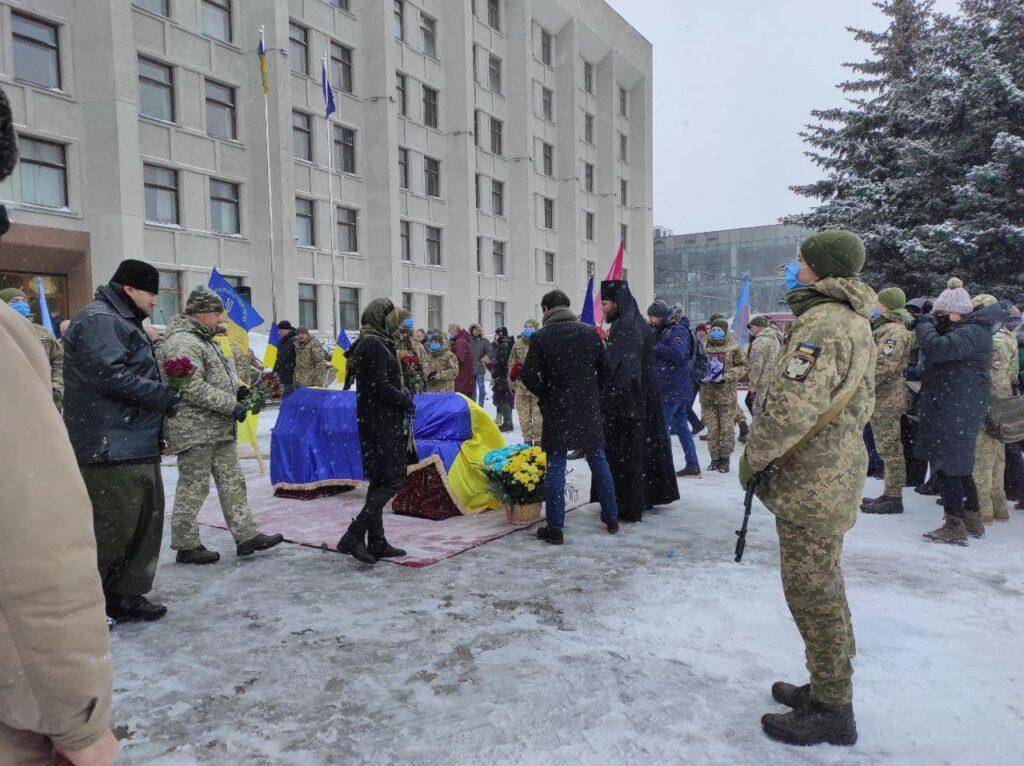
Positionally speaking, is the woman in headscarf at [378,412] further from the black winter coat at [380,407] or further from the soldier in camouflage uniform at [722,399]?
the soldier in camouflage uniform at [722,399]

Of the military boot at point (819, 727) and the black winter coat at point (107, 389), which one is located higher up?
the black winter coat at point (107, 389)

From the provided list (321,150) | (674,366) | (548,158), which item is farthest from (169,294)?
(548,158)

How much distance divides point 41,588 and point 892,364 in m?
6.61

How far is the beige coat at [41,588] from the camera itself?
1089 millimetres

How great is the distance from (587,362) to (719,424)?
401 centimetres

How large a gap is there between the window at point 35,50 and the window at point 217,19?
4.72 metres

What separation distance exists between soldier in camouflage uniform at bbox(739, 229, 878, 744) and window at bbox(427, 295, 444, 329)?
2827cm

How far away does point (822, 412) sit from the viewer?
275cm

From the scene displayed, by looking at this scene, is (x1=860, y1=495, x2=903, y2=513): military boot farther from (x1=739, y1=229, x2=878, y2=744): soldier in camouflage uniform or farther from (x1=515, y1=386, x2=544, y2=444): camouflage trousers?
(x1=515, y1=386, x2=544, y2=444): camouflage trousers

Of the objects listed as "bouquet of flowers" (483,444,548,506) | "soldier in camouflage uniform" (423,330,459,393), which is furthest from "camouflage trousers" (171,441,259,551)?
"soldier in camouflage uniform" (423,330,459,393)

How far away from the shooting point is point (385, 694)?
3221 millimetres

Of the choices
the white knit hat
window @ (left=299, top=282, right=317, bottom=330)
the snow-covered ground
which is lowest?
the snow-covered ground

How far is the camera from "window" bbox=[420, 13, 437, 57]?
1218 inches

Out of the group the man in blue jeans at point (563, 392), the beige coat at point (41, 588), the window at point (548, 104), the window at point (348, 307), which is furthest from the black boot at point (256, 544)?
the window at point (548, 104)
